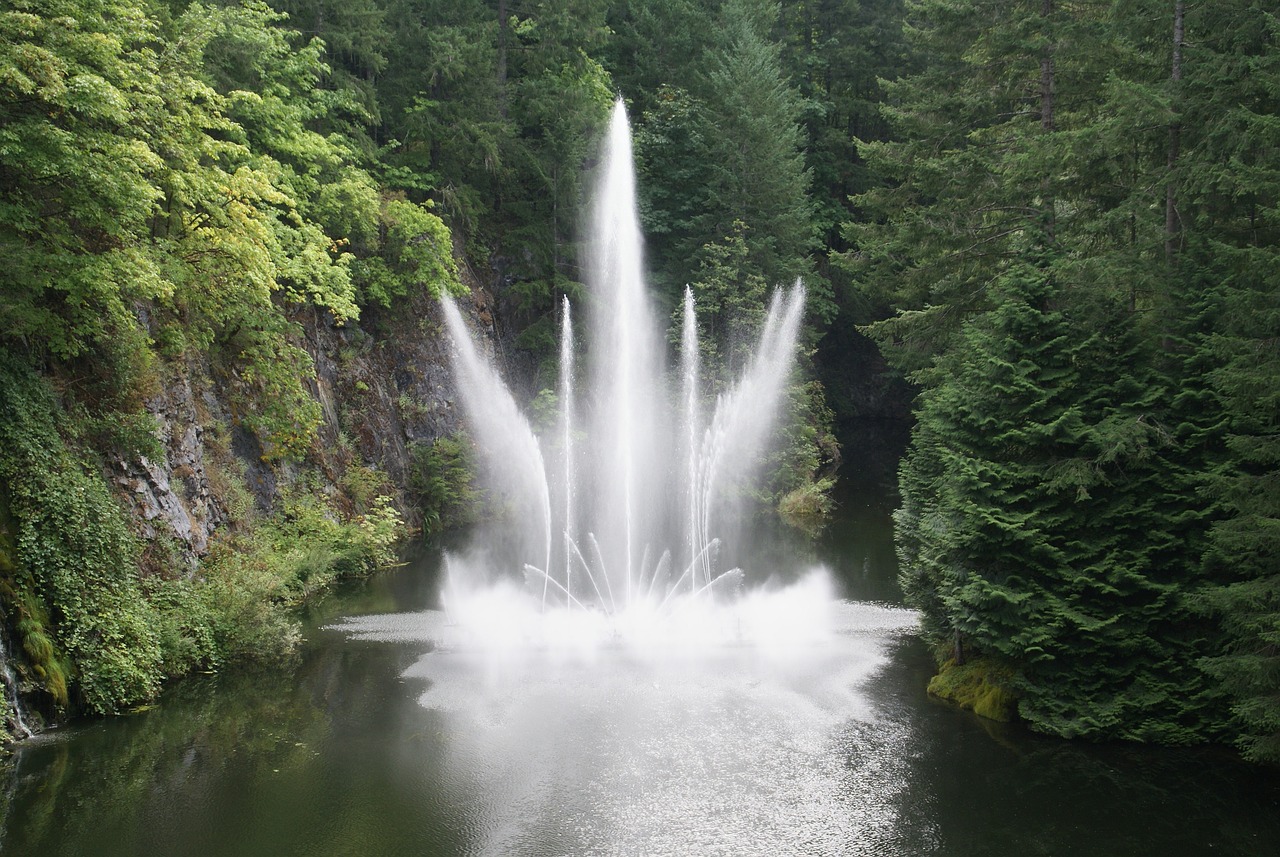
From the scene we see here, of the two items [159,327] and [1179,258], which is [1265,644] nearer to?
[1179,258]

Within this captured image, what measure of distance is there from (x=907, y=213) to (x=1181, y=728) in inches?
441

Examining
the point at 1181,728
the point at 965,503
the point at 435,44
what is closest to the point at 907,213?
the point at 965,503

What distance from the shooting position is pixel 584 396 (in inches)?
1228

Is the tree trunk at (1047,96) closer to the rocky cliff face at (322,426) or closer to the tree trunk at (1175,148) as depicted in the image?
the tree trunk at (1175,148)

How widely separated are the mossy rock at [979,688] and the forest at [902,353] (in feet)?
0.18

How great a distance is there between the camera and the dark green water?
9391mm

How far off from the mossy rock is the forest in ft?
0.18

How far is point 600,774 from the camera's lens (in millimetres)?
10750

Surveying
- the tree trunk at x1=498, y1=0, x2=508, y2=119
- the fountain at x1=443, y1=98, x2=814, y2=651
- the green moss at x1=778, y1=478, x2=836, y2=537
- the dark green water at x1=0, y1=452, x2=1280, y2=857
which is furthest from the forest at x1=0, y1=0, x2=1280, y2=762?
the green moss at x1=778, y1=478, x2=836, y2=537

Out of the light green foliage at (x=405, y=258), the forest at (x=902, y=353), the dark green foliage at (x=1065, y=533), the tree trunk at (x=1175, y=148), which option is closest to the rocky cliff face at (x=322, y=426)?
the forest at (x=902, y=353)

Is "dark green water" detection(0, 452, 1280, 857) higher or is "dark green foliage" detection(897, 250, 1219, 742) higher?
"dark green foliage" detection(897, 250, 1219, 742)

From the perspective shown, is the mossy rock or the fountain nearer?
the mossy rock

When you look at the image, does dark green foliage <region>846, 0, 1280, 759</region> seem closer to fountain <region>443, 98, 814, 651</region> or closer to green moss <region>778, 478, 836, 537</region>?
fountain <region>443, 98, 814, 651</region>

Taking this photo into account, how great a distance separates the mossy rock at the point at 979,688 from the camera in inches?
499
